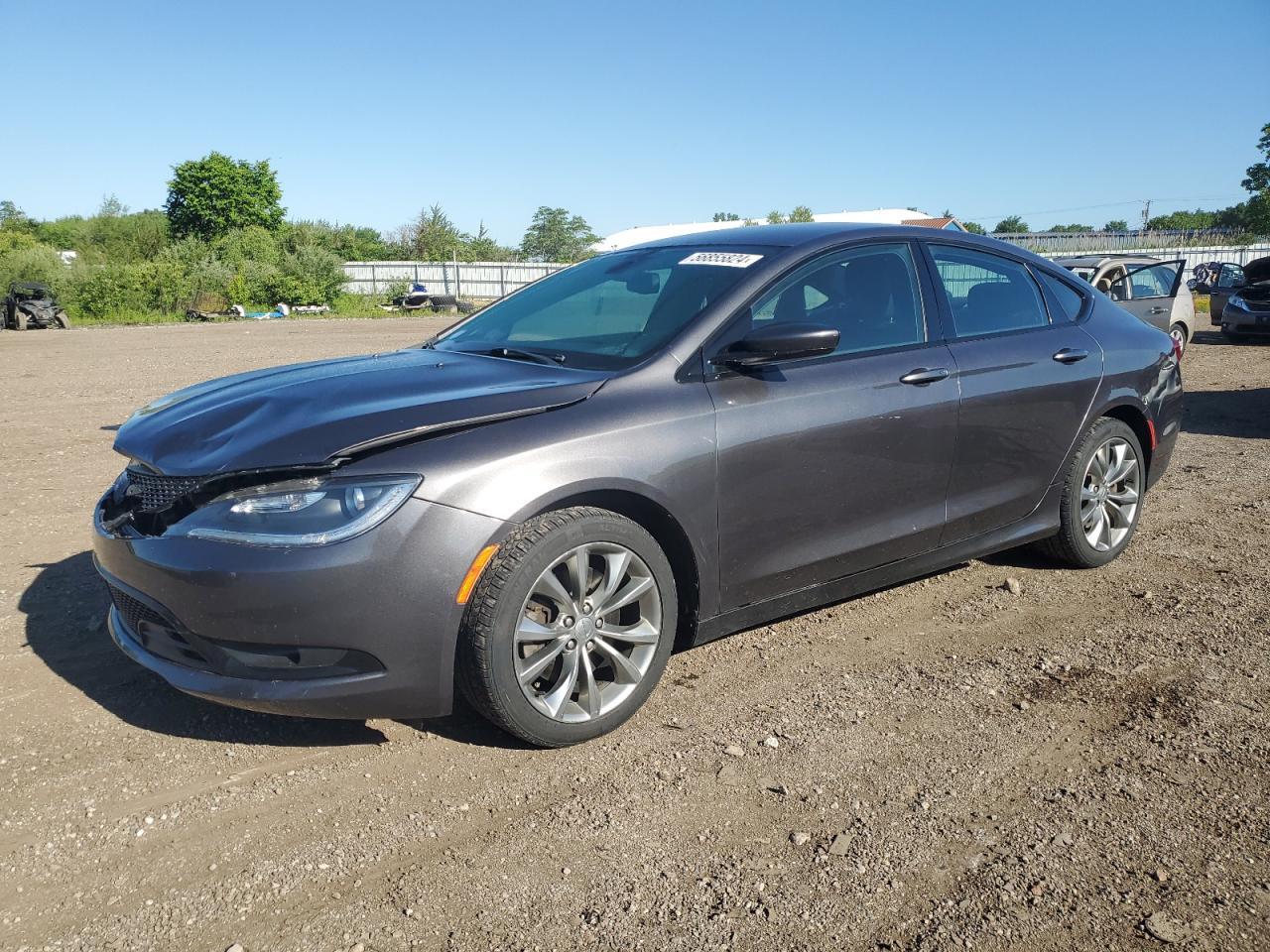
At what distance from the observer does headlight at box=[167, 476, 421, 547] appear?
9.48ft

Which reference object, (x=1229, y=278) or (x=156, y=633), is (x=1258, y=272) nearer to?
(x=1229, y=278)

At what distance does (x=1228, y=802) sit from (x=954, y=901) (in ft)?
3.37

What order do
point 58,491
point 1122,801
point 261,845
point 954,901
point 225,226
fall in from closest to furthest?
point 954,901 < point 261,845 < point 1122,801 < point 58,491 < point 225,226

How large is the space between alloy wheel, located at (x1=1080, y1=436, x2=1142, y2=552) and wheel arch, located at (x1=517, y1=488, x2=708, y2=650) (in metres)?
2.42

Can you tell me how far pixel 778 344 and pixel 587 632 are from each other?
117 cm

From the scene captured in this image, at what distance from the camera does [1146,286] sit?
1555 cm

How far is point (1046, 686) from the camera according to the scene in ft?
12.5

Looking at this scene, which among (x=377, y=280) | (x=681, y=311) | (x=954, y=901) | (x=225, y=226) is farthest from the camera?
(x=225, y=226)

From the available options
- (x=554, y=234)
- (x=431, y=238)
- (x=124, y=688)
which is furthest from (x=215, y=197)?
(x=124, y=688)

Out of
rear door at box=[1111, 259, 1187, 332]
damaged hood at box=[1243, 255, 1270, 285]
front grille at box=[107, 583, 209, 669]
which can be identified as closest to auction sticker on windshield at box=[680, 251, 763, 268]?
front grille at box=[107, 583, 209, 669]

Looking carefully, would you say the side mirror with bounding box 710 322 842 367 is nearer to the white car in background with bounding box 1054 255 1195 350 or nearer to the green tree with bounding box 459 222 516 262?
the white car in background with bounding box 1054 255 1195 350

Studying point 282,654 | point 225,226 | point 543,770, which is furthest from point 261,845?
point 225,226

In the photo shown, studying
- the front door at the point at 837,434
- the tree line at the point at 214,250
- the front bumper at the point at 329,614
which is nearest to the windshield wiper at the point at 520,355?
the front door at the point at 837,434

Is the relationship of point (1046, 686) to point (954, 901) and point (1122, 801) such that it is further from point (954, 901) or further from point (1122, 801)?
point (954, 901)
